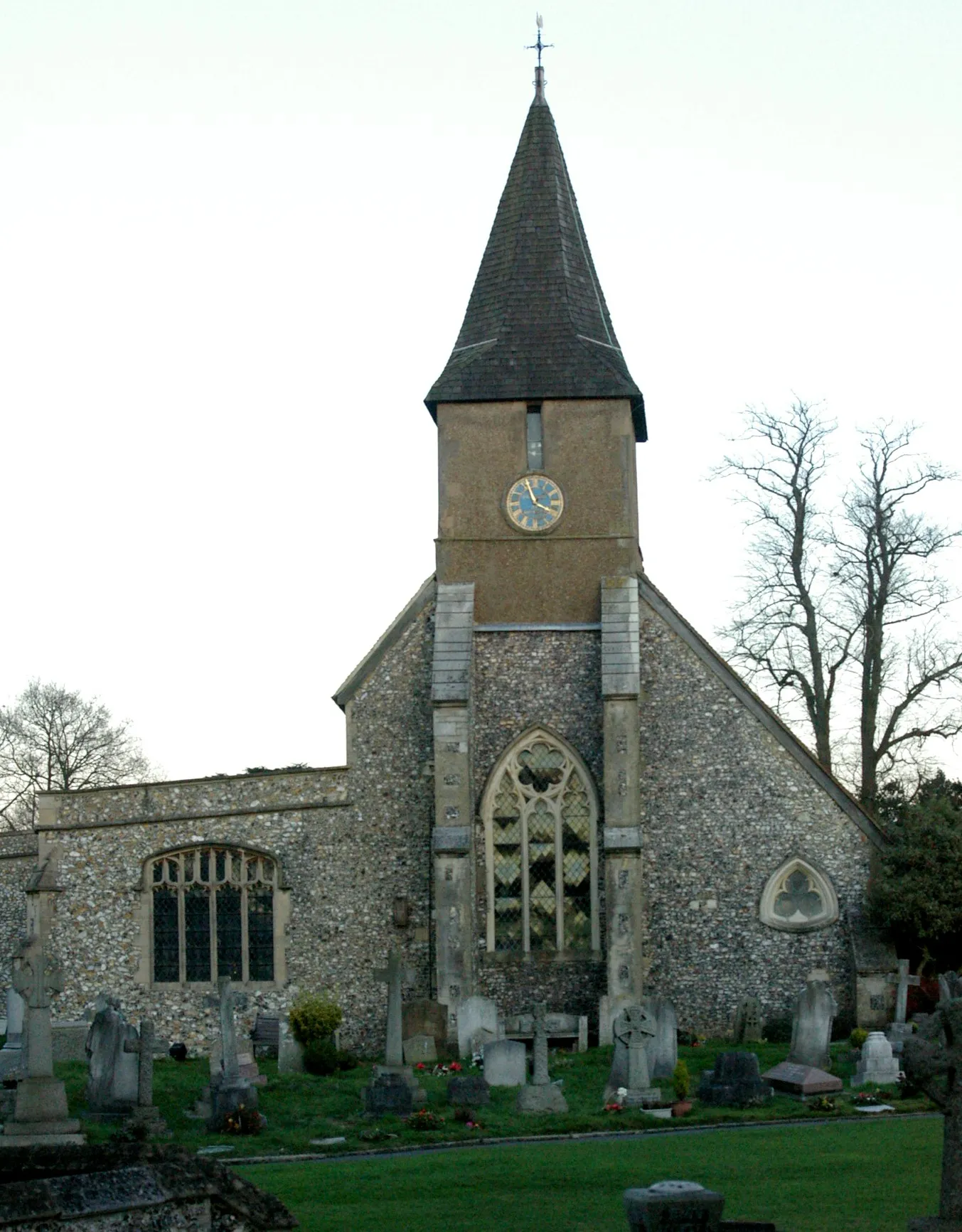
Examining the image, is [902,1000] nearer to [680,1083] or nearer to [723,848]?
[723,848]

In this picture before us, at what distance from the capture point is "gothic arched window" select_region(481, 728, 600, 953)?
25750mm

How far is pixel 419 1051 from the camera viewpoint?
23.0 metres

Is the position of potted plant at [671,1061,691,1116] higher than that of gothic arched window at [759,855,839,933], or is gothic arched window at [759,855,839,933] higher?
gothic arched window at [759,855,839,933]

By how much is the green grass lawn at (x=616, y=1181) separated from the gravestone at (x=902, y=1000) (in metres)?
5.77

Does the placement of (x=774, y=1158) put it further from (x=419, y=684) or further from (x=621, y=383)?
(x=621, y=383)

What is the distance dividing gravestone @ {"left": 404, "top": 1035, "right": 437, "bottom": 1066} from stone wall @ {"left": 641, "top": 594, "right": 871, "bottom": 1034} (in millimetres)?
3967

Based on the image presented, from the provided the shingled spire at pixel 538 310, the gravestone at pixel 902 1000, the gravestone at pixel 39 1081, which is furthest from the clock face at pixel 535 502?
the gravestone at pixel 39 1081

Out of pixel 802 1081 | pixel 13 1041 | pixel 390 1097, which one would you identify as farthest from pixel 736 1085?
pixel 13 1041

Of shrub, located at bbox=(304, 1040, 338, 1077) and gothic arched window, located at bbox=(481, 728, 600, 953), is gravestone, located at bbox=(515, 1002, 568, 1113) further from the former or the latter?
gothic arched window, located at bbox=(481, 728, 600, 953)

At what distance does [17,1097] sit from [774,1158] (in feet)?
23.0

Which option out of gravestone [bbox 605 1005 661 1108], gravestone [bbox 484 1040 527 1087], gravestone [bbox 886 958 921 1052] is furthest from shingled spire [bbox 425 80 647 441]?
gravestone [bbox 605 1005 661 1108]

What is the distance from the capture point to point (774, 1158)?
14.0m

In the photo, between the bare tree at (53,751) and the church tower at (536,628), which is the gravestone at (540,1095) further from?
the bare tree at (53,751)

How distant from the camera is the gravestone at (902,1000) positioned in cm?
2197
